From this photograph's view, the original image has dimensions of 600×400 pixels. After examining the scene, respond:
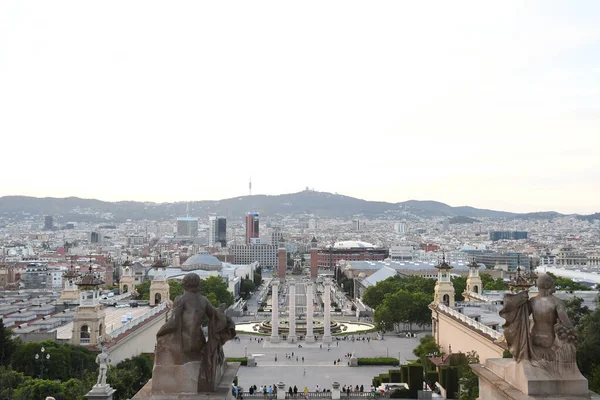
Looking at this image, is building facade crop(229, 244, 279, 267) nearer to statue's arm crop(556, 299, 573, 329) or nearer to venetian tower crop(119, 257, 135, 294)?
venetian tower crop(119, 257, 135, 294)

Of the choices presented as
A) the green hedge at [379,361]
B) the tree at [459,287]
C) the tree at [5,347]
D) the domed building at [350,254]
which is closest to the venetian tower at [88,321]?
the tree at [5,347]

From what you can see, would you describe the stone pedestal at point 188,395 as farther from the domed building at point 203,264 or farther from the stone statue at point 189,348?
the domed building at point 203,264

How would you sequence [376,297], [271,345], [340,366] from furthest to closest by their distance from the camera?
[376,297], [271,345], [340,366]

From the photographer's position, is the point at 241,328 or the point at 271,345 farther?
the point at 241,328

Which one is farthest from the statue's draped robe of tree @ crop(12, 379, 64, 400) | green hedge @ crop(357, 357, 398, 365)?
green hedge @ crop(357, 357, 398, 365)

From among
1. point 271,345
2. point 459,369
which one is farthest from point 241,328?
point 459,369

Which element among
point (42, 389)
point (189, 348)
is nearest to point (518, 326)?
point (189, 348)

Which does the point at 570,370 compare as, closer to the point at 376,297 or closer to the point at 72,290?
the point at 72,290

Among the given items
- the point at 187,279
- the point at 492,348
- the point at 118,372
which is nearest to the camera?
the point at 187,279
